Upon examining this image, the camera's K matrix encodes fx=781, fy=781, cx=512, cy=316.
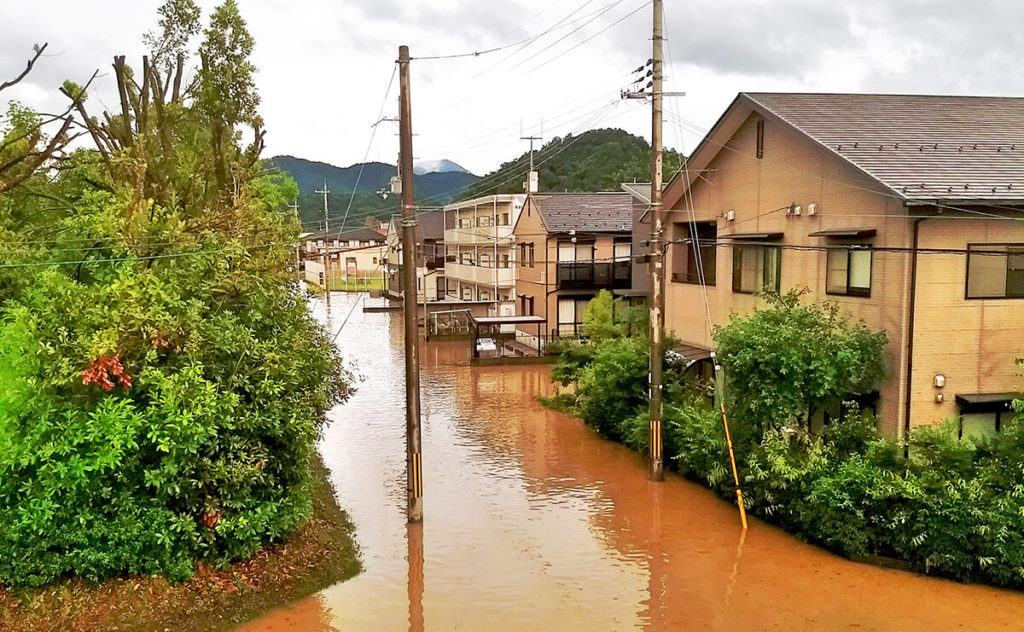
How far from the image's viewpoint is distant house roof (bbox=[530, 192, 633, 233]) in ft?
108

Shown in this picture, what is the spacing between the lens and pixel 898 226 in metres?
12.6

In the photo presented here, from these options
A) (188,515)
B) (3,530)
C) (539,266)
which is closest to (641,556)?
(188,515)

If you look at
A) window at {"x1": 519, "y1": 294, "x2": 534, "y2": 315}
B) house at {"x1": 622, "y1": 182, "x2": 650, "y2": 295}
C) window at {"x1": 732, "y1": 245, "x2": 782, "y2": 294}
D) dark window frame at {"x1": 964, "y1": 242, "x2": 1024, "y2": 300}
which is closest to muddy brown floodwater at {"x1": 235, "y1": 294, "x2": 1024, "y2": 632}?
window at {"x1": 732, "y1": 245, "x2": 782, "y2": 294}

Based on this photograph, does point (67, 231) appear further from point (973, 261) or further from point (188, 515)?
point (973, 261)

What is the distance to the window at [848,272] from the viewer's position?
1356 cm

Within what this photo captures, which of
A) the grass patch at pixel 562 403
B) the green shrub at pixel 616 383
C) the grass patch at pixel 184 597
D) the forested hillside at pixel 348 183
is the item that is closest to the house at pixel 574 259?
the grass patch at pixel 562 403

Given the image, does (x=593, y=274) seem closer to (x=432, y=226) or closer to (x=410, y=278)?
(x=410, y=278)

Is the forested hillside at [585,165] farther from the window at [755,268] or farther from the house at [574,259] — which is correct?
the window at [755,268]

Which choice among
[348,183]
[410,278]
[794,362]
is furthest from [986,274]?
[348,183]

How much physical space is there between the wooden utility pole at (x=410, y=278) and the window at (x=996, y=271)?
8893mm

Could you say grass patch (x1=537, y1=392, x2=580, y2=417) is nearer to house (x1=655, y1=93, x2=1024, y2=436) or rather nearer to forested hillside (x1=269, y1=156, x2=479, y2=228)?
house (x1=655, y1=93, x2=1024, y2=436)

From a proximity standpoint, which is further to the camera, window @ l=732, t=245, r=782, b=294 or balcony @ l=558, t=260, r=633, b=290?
balcony @ l=558, t=260, r=633, b=290

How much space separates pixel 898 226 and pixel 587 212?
2260 centimetres

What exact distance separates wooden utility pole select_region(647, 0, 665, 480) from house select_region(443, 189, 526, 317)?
858 inches
